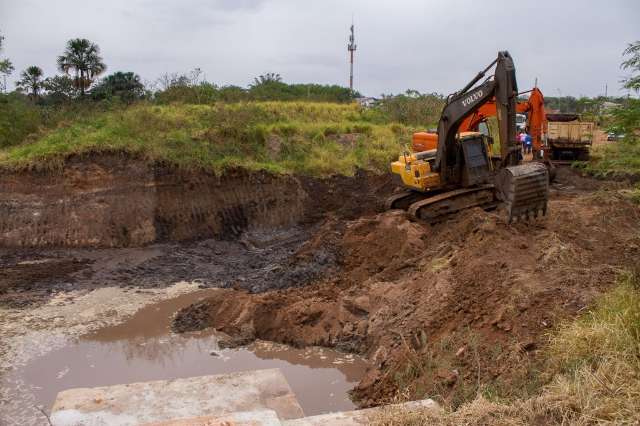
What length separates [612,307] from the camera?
19.7 feet

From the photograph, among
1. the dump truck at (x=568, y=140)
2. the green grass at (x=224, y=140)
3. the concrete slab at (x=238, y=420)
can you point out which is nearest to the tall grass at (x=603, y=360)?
the concrete slab at (x=238, y=420)

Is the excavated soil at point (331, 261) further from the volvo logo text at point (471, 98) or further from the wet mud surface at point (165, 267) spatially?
the volvo logo text at point (471, 98)

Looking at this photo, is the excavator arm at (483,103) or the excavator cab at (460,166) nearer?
the excavator arm at (483,103)

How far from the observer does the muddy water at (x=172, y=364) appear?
773cm

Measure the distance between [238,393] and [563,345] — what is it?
3.76 meters

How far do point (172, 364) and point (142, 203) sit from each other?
24.8ft

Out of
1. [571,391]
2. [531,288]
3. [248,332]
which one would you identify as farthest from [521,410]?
[248,332]

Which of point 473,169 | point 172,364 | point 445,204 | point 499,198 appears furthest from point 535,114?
point 172,364

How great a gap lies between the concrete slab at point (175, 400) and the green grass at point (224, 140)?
985 cm

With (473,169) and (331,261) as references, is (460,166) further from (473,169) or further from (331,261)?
(331,261)

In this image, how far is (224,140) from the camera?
1792 cm

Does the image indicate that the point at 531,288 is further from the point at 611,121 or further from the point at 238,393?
the point at 238,393

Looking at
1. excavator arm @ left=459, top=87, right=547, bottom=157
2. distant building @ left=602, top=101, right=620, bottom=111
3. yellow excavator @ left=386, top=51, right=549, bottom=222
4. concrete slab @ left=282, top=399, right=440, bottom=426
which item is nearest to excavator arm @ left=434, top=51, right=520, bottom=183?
yellow excavator @ left=386, top=51, right=549, bottom=222

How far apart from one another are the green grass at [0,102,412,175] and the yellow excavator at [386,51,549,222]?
5.02m
